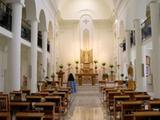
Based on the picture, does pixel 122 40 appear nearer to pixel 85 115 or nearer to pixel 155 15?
pixel 155 15

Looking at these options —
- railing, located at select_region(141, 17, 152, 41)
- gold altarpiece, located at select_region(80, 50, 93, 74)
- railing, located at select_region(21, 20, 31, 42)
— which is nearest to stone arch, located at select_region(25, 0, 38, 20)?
railing, located at select_region(21, 20, 31, 42)

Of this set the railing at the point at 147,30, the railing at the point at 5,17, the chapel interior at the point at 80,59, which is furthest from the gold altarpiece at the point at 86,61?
the railing at the point at 5,17

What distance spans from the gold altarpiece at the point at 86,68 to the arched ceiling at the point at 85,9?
14.9 ft

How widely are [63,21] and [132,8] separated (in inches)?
642

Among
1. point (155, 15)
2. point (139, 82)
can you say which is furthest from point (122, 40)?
point (155, 15)

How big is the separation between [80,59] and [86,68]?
1499 millimetres

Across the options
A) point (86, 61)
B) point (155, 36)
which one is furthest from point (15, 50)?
point (86, 61)

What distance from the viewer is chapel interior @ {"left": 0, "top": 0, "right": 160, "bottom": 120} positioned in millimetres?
9711

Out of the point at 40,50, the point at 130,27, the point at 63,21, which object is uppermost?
the point at 63,21

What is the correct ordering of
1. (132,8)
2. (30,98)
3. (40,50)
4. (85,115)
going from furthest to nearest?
(40,50)
(132,8)
(85,115)
(30,98)

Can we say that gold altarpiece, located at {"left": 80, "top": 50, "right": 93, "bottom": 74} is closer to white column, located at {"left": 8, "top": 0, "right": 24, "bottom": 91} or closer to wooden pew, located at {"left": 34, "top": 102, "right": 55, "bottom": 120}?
white column, located at {"left": 8, "top": 0, "right": 24, "bottom": 91}

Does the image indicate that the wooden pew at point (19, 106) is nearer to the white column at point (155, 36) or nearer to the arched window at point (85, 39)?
the white column at point (155, 36)

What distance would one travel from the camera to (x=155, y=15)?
47.0 ft

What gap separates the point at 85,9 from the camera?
35375mm
